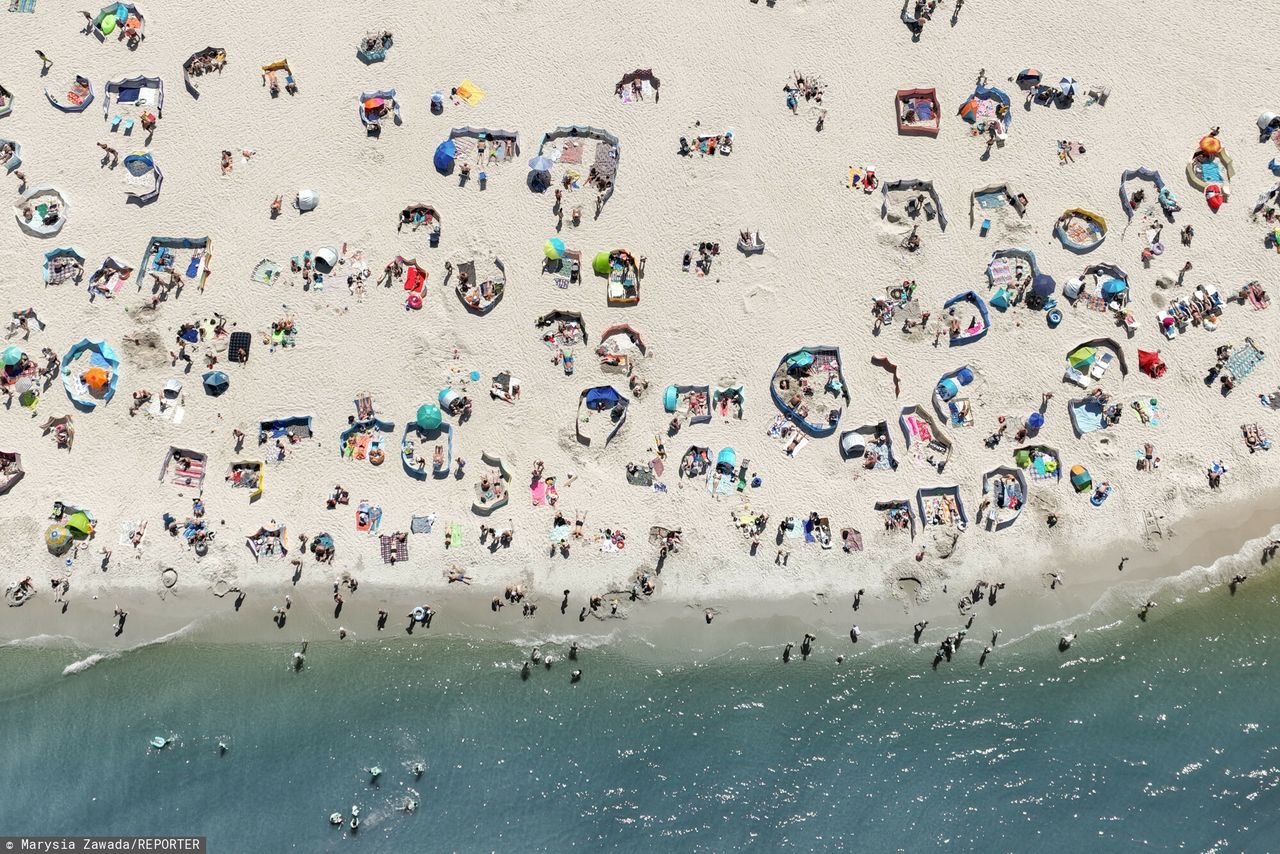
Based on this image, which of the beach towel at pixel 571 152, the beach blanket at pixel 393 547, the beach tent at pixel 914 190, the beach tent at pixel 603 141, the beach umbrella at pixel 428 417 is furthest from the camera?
the beach towel at pixel 571 152

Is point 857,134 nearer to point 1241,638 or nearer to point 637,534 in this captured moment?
point 637,534

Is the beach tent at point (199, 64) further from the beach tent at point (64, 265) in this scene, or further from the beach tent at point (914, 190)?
the beach tent at point (914, 190)

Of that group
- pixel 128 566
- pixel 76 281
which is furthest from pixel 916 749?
pixel 76 281

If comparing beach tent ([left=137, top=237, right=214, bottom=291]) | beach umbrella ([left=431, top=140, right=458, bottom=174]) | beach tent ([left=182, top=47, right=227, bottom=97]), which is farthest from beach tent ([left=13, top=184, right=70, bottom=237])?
beach umbrella ([left=431, top=140, right=458, bottom=174])

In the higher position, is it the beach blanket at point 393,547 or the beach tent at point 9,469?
the beach tent at point 9,469

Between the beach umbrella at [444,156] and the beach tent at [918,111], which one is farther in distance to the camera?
the beach tent at [918,111]

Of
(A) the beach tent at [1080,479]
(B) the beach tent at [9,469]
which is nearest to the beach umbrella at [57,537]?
(B) the beach tent at [9,469]
